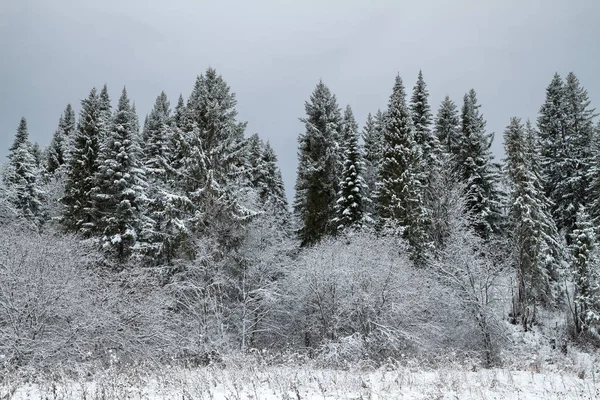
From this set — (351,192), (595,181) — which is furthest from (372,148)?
(595,181)

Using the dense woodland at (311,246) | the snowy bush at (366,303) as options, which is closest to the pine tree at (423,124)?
the dense woodland at (311,246)

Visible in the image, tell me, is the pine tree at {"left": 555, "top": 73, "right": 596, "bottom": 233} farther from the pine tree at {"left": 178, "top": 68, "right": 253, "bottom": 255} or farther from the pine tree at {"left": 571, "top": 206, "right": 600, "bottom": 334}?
the pine tree at {"left": 178, "top": 68, "right": 253, "bottom": 255}

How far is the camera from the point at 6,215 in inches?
1227

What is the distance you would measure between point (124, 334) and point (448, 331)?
47.0 ft

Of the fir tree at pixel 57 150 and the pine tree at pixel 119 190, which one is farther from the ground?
the fir tree at pixel 57 150

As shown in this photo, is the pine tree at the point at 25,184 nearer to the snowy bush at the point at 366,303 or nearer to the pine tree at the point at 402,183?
the snowy bush at the point at 366,303

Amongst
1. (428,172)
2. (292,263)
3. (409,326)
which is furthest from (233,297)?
(428,172)

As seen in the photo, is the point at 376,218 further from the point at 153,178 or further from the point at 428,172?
the point at 153,178

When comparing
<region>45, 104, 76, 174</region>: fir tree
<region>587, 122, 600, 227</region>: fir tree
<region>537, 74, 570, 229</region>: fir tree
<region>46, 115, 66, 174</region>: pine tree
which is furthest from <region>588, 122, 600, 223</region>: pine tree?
<region>46, 115, 66, 174</region>: pine tree

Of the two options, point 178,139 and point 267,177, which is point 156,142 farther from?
point 178,139

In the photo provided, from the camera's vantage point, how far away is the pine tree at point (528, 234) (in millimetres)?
26484

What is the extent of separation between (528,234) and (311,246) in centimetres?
1324

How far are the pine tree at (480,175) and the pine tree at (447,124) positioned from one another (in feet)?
3.67

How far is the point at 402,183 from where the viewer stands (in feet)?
88.2
